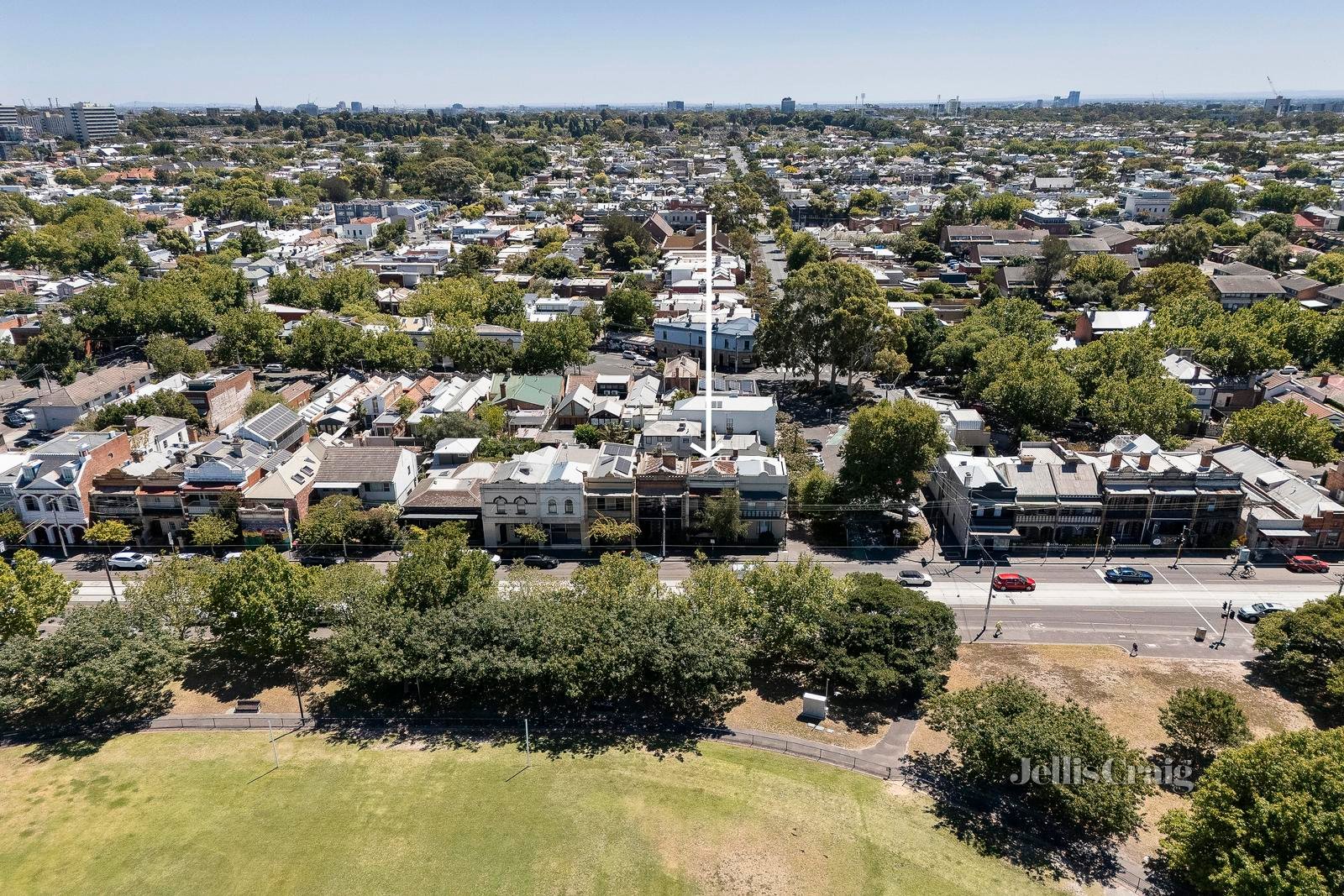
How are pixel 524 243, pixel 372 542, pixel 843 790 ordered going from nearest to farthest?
pixel 843 790, pixel 372 542, pixel 524 243

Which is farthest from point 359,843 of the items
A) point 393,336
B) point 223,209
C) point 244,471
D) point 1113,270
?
point 223,209

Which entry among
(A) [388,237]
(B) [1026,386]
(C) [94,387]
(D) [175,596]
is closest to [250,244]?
(A) [388,237]

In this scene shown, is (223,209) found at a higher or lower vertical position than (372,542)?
higher

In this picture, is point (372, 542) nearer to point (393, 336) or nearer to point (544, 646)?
point (544, 646)

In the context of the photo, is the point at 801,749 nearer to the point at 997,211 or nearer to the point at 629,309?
the point at 629,309

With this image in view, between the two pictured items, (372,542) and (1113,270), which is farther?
(1113,270)

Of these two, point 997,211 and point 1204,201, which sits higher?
point 1204,201

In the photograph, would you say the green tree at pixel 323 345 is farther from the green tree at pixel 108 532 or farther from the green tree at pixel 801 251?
the green tree at pixel 801 251
